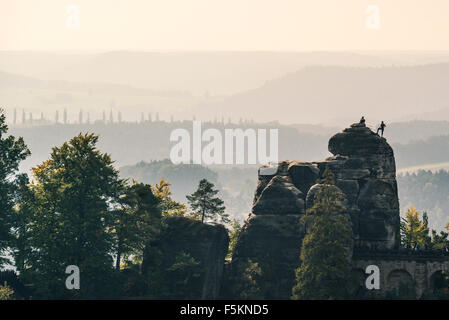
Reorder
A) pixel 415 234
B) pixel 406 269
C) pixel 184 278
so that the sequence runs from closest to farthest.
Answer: pixel 184 278 → pixel 406 269 → pixel 415 234

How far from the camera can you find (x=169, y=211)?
119812 millimetres

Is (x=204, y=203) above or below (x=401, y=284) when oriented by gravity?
above

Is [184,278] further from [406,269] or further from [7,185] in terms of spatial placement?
[406,269]

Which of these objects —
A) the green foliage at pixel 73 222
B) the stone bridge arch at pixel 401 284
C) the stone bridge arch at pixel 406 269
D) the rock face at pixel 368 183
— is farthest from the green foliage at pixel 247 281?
the stone bridge arch at pixel 401 284

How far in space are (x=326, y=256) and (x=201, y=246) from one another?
45.4 ft

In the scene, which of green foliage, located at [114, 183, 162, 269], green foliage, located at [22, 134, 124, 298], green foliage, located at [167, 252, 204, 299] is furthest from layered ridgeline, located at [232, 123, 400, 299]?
green foliage, located at [22, 134, 124, 298]

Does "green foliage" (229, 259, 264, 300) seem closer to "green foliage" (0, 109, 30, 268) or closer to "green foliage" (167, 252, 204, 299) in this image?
"green foliage" (167, 252, 204, 299)

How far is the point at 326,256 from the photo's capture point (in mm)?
97125

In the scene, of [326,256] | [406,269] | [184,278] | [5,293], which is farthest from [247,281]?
[5,293]

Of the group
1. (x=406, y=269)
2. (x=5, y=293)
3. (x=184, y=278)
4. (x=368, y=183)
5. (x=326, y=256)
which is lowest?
(x=5, y=293)

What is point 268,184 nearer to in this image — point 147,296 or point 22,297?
point 147,296

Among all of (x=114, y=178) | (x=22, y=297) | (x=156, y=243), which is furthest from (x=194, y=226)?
(x=22, y=297)

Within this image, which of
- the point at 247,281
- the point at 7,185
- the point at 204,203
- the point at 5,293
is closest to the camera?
the point at 5,293

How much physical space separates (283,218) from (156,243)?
15.3 m
